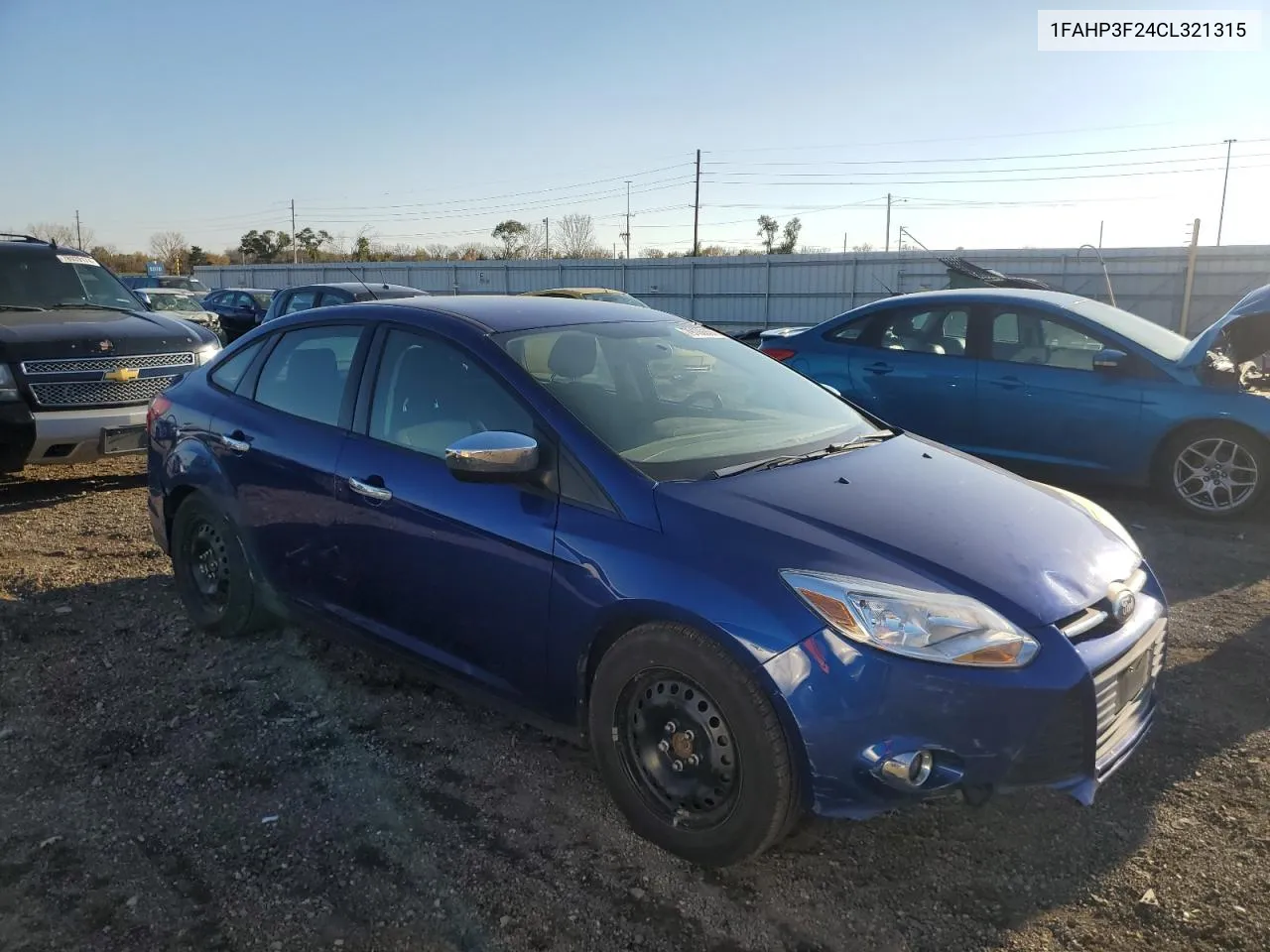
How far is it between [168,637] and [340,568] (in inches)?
55.8

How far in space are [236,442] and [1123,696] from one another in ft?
11.6

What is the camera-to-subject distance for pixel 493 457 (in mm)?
2887

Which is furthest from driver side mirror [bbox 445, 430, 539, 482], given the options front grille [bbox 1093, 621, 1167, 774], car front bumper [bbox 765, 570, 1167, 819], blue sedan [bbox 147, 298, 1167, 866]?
front grille [bbox 1093, 621, 1167, 774]

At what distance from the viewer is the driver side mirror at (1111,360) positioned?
263 inches

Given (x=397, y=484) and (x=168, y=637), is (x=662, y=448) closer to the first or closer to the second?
(x=397, y=484)

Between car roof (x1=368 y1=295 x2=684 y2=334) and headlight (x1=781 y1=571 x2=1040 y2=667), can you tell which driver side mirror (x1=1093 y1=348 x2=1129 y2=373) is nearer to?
car roof (x1=368 y1=295 x2=684 y2=334)

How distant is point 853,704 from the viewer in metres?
2.38

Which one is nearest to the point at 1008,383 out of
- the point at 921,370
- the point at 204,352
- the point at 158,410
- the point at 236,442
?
the point at 921,370

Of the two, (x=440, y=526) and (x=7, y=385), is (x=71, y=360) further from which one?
(x=440, y=526)

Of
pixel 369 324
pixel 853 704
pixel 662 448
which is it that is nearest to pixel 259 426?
pixel 369 324

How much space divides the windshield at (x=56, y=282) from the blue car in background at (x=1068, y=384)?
615 cm

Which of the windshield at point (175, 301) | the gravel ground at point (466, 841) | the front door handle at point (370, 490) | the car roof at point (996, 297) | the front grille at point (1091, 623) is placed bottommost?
the gravel ground at point (466, 841)

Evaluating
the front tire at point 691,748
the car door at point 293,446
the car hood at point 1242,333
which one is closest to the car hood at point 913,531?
the front tire at point 691,748

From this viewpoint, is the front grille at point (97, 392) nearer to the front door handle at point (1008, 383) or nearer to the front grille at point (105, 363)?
the front grille at point (105, 363)
